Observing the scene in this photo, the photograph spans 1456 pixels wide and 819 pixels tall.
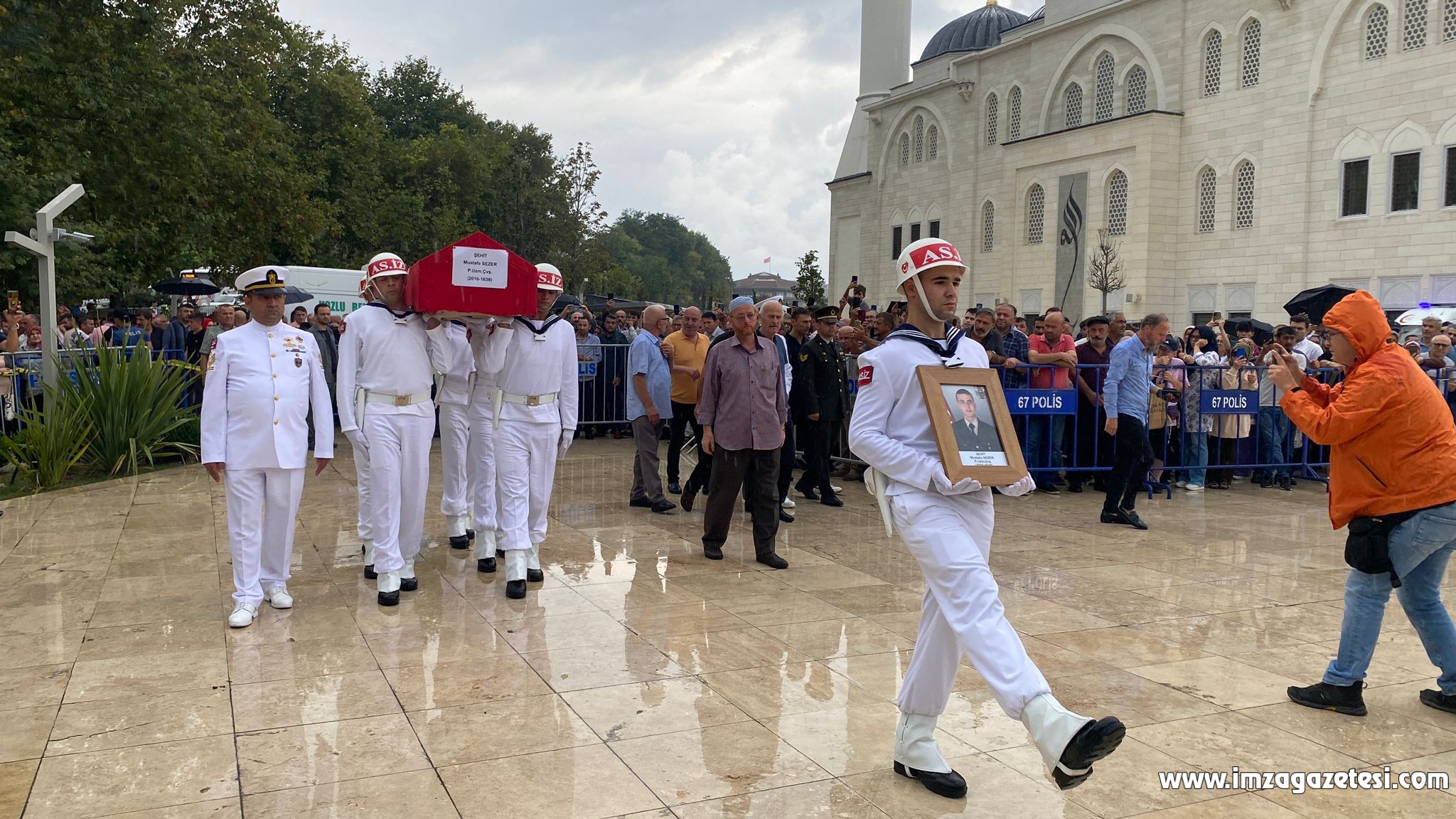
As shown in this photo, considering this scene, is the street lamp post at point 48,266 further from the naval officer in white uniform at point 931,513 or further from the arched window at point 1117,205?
the arched window at point 1117,205

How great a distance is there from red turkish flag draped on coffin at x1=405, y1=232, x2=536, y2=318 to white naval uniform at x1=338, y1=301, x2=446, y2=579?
0.25 meters

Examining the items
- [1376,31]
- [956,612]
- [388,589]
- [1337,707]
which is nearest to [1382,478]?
[1337,707]

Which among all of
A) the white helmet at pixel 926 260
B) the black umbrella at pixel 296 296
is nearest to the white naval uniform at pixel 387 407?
the white helmet at pixel 926 260

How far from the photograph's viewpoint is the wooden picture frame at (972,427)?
12.9 feet

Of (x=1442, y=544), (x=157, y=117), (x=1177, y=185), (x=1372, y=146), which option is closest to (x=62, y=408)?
(x=157, y=117)

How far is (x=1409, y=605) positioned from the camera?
4984 millimetres

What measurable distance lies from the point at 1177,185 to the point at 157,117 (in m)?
32.4

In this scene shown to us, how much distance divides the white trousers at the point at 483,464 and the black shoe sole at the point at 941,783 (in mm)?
4310

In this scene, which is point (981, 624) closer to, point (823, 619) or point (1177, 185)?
point (823, 619)

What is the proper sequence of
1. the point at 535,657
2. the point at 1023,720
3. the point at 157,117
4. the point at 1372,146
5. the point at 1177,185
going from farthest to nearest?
the point at 1177,185, the point at 1372,146, the point at 157,117, the point at 535,657, the point at 1023,720

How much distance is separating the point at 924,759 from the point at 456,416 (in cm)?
518

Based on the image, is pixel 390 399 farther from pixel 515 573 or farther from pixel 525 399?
pixel 515 573

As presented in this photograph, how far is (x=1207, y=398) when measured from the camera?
477 inches

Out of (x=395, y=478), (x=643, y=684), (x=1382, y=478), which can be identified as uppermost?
(x=1382, y=478)
